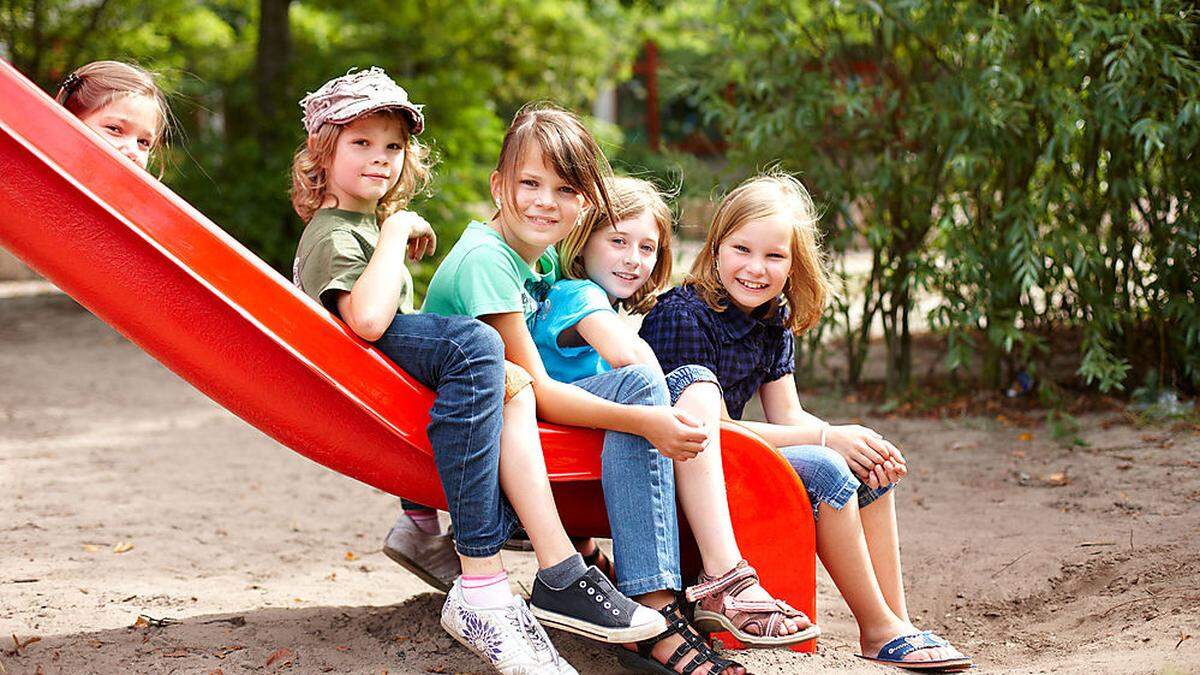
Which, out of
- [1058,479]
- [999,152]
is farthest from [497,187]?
[999,152]

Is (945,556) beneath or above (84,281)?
beneath

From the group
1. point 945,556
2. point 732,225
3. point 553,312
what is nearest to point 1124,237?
point 945,556

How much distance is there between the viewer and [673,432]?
2.37 meters

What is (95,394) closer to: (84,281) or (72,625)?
(72,625)

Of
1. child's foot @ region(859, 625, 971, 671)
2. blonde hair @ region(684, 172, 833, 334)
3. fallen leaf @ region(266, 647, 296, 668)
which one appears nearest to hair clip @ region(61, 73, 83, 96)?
fallen leaf @ region(266, 647, 296, 668)

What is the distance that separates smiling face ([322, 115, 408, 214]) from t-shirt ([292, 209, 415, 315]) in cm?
3

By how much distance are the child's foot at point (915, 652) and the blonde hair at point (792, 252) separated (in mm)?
733

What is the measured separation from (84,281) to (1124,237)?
3.77m

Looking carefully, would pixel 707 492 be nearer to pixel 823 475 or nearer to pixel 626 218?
pixel 823 475

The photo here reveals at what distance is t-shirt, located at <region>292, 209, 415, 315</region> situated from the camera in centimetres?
246

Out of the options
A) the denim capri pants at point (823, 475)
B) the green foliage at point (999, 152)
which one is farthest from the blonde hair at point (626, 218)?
the green foliage at point (999, 152)

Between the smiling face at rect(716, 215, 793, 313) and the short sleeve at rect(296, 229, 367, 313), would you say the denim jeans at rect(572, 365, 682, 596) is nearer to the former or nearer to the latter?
the smiling face at rect(716, 215, 793, 313)

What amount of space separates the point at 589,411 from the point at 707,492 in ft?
0.98

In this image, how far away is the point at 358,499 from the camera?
436cm
